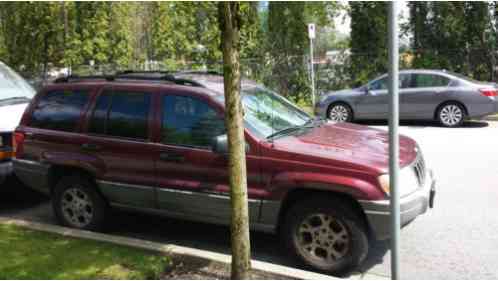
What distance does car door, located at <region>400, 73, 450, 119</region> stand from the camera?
13.7 m

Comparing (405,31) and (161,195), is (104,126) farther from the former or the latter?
(405,31)

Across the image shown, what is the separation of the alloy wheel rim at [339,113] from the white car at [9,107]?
8.93 metres

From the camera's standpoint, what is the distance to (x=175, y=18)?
75.4ft

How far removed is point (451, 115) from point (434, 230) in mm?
8615

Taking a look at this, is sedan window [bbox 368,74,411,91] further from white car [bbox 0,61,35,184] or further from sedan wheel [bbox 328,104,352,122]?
white car [bbox 0,61,35,184]

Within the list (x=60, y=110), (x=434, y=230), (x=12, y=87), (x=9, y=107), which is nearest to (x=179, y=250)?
(x=60, y=110)

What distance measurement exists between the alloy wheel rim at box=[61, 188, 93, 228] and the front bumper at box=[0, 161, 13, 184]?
1.33 metres

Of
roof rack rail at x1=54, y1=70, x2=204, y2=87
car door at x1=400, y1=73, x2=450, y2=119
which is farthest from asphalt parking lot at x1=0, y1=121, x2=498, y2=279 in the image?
car door at x1=400, y1=73, x2=450, y2=119

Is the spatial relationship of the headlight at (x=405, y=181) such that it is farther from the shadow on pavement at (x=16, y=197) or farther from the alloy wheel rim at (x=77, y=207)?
the shadow on pavement at (x=16, y=197)

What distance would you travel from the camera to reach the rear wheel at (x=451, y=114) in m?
13.5

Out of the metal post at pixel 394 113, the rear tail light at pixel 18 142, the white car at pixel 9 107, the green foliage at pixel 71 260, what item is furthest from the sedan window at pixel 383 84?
the metal post at pixel 394 113

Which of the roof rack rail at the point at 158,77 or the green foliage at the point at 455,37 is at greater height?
the green foliage at the point at 455,37

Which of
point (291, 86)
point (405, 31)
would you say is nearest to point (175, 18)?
point (291, 86)

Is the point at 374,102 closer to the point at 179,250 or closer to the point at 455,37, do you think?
the point at 455,37
